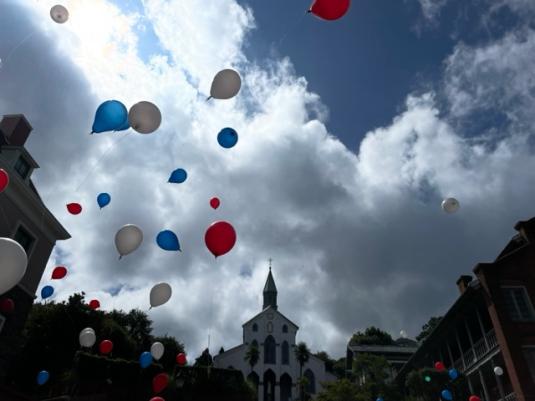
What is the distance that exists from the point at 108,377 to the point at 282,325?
4798 cm

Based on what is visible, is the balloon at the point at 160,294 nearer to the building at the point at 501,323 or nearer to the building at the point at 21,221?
the building at the point at 21,221

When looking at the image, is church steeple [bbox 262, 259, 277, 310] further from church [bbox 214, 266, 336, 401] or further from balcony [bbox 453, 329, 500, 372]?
balcony [bbox 453, 329, 500, 372]

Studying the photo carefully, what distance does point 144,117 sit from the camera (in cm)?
863

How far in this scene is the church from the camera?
2296 inches

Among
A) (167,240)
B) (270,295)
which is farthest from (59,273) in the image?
(270,295)

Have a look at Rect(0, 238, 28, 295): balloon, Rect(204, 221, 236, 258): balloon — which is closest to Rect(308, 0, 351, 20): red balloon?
Rect(204, 221, 236, 258): balloon

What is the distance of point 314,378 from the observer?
58812 millimetres

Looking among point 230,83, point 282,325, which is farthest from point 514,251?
point 282,325

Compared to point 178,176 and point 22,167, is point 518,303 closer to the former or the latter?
point 178,176

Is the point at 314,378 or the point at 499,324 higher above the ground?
the point at 314,378

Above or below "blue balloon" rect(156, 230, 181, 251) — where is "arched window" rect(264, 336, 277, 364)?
above

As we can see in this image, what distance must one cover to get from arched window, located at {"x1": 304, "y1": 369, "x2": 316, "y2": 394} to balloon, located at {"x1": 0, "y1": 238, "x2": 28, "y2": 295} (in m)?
56.8

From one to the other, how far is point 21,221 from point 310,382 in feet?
170

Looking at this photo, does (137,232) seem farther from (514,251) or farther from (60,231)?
(514,251)
